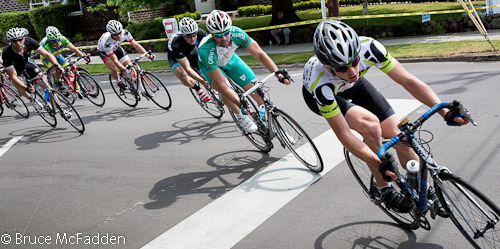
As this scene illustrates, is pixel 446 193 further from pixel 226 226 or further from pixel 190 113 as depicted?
pixel 190 113

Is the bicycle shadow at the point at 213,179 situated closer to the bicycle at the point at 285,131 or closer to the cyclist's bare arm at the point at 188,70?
the bicycle at the point at 285,131

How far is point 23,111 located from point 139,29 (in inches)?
585

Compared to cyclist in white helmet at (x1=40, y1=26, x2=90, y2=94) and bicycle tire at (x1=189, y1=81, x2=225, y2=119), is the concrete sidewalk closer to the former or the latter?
cyclist in white helmet at (x1=40, y1=26, x2=90, y2=94)

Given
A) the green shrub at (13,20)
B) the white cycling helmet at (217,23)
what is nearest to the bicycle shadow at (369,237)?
the white cycling helmet at (217,23)

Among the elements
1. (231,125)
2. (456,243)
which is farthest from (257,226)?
(231,125)

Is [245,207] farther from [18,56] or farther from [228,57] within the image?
[18,56]

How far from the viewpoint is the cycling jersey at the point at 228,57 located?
273 inches

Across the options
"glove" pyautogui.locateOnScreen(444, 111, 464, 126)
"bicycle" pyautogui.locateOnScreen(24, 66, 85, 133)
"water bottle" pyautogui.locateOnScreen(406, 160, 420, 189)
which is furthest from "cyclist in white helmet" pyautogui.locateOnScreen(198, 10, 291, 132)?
"bicycle" pyautogui.locateOnScreen(24, 66, 85, 133)

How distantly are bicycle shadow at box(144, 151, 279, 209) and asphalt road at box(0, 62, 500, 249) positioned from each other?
0.02m

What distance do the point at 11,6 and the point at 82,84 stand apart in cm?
2540

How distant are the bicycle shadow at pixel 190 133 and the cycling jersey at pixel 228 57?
1.36 m

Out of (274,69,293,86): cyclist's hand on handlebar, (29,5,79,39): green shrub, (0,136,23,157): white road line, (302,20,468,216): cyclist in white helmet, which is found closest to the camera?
(302,20,468,216): cyclist in white helmet

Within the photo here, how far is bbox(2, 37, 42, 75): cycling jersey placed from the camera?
436 inches

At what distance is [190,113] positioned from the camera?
35.6ft
